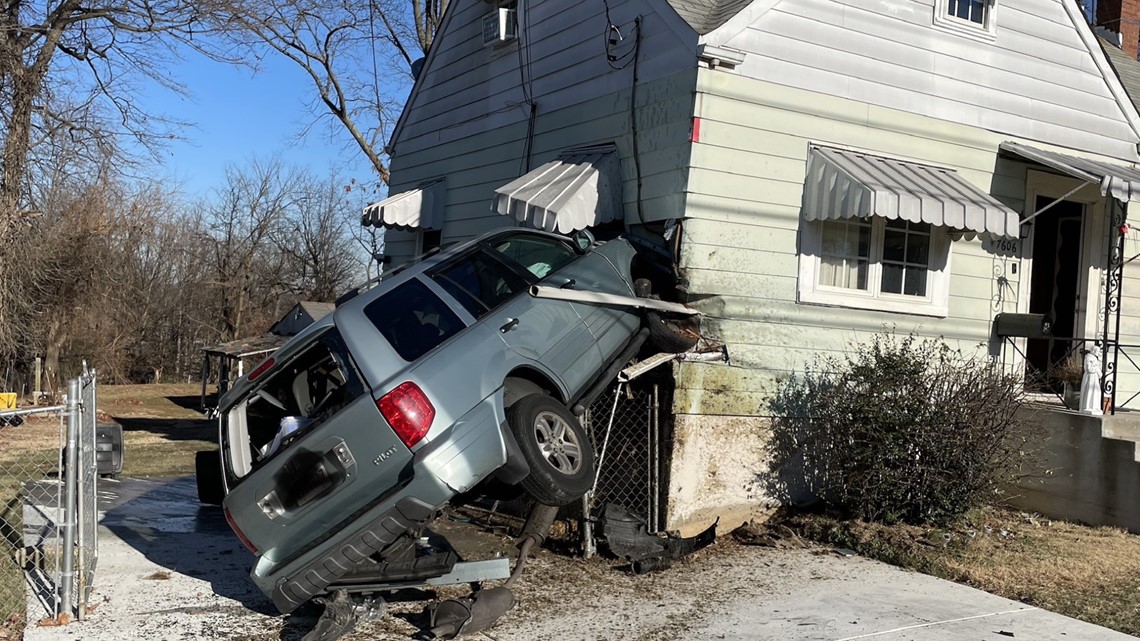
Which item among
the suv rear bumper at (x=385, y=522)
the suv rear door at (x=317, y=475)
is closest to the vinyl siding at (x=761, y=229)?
the suv rear bumper at (x=385, y=522)

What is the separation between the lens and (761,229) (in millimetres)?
8328

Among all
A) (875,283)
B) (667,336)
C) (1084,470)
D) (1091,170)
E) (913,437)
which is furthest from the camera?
(1091,170)

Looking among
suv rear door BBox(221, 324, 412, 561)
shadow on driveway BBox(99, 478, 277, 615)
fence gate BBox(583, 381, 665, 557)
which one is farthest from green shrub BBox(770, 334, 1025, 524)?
shadow on driveway BBox(99, 478, 277, 615)

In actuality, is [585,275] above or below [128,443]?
above

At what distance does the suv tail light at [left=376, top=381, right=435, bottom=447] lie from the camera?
514cm

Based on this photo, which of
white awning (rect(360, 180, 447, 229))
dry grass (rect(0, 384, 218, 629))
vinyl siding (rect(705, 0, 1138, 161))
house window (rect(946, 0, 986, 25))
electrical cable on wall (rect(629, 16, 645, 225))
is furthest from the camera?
white awning (rect(360, 180, 447, 229))

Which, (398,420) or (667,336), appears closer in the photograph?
(398,420)

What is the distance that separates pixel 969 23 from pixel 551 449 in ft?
21.8

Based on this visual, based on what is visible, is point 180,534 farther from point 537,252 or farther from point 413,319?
point 537,252

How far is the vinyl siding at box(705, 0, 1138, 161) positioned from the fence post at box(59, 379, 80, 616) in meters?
5.42

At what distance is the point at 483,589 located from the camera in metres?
6.01

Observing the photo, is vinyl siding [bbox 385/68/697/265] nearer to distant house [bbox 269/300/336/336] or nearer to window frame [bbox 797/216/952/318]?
window frame [bbox 797/216/952/318]

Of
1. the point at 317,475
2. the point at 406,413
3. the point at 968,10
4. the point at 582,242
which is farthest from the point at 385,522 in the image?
the point at 968,10

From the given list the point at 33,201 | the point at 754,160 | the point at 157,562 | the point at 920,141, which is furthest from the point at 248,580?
the point at 33,201
